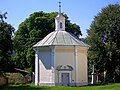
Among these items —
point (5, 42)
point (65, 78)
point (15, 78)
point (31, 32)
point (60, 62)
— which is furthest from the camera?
point (31, 32)

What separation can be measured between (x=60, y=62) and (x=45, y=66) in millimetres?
2271

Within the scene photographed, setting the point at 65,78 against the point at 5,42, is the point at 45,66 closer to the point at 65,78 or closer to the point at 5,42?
the point at 65,78

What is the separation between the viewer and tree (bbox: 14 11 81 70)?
233ft

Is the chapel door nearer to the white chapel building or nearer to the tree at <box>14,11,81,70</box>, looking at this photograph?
the white chapel building

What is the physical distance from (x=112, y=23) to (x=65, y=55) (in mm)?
10601

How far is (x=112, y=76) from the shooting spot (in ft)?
196

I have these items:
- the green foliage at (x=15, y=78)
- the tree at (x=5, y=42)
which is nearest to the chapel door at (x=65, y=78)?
the tree at (x=5, y=42)

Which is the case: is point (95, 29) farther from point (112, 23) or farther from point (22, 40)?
point (22, 40)

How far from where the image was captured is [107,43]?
5900cm

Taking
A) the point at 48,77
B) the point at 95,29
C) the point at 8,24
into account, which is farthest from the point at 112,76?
the point at 8,24

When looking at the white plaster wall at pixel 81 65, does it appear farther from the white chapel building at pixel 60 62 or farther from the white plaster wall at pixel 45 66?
the white plaster wall at pixel 45 66

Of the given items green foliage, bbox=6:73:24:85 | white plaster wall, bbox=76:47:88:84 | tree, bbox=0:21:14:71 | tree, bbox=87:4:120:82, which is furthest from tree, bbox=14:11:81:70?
white plaster wall, bbox=76:47:88:84

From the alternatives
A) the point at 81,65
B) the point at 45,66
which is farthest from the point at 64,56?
the point at 81,65

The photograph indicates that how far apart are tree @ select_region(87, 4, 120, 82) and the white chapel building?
16.5 ft
